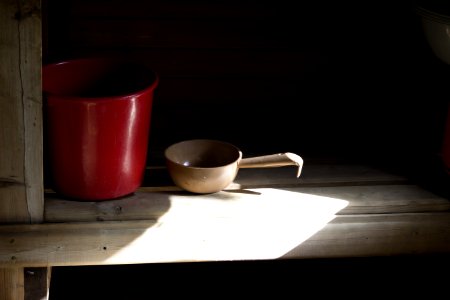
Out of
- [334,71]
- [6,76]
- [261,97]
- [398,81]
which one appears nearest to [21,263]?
[6,76]

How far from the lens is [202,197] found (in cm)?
212

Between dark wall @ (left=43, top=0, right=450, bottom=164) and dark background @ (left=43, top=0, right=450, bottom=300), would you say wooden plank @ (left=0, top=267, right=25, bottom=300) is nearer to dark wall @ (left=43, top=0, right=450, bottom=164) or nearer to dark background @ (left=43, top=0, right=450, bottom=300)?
dark background @ (left=43, top=0, right=450, bottom=300)

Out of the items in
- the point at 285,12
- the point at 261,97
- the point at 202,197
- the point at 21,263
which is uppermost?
the point at 285,12

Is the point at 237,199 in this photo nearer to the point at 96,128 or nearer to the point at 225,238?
the point at 225,238

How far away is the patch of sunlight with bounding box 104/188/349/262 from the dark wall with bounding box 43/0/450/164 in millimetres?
351

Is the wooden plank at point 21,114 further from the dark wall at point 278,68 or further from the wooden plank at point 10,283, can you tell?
the dark wall at point 278,68

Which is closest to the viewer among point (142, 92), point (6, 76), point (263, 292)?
point (6, 76)

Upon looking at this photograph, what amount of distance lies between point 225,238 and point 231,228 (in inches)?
1.4

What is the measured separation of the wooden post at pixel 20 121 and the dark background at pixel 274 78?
523 millimetres

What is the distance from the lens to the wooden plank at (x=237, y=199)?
2.00 metres

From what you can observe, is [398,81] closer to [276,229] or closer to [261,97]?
[261,97]

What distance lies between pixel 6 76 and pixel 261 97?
1118mm

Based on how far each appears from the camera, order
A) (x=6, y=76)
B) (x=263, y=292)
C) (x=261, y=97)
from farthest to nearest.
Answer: (x=261, y=97) → (x=263, y=292) → (x=6, y=76)

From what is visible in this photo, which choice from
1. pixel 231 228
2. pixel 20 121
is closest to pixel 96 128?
pixel 20 121
